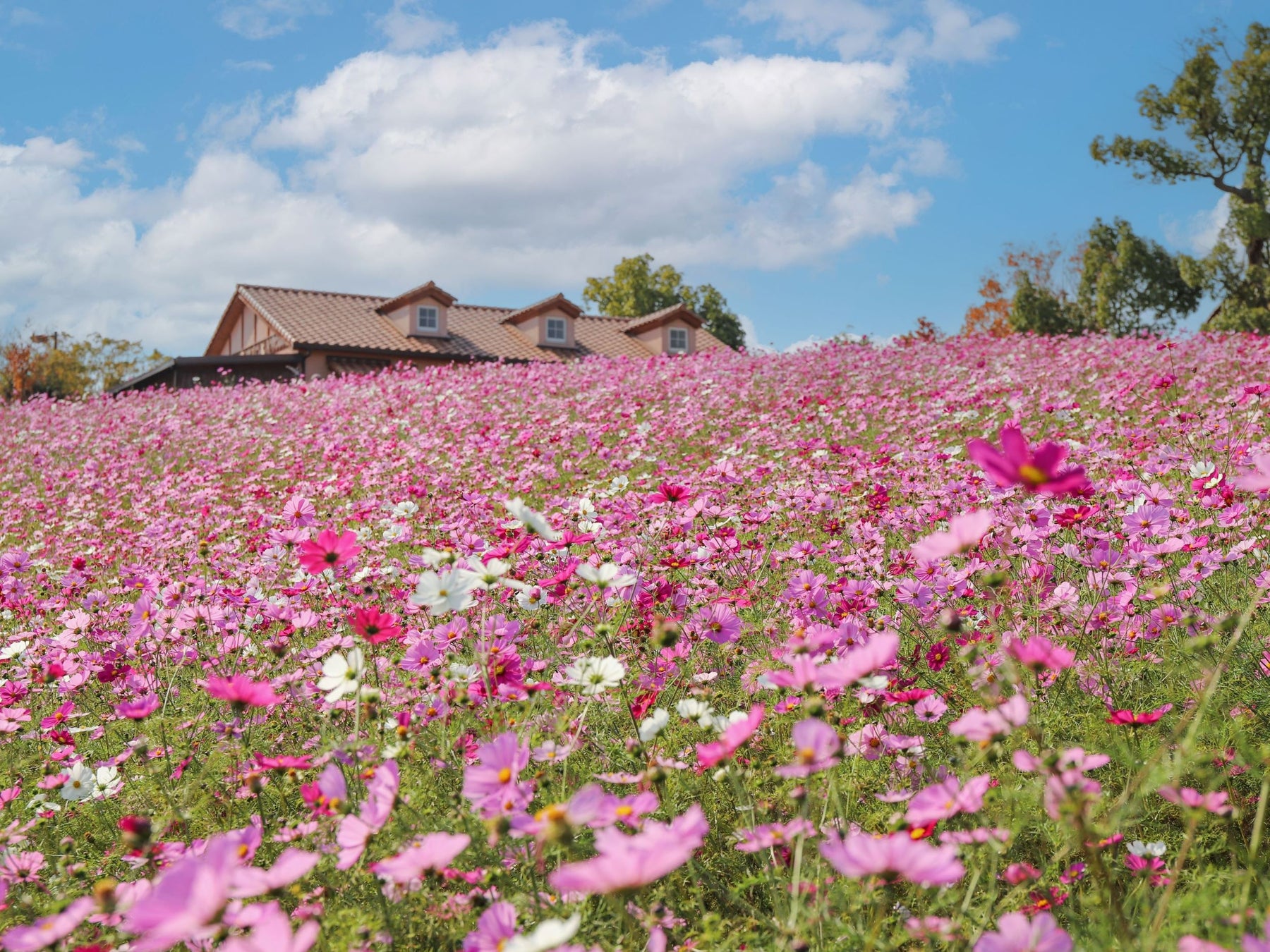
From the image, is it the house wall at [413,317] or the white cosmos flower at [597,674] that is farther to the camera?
the house wall at [413,317]

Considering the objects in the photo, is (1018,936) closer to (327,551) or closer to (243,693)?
(243,693)

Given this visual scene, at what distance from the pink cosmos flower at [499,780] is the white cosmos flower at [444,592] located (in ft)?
1.23

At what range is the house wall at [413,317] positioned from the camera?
25.4 meters

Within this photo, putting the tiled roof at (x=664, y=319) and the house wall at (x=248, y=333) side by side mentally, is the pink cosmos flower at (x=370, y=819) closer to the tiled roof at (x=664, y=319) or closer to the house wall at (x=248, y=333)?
the house wall at (x=248, y=333)

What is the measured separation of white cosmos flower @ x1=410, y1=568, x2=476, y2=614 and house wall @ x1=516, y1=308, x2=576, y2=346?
25.8 meters

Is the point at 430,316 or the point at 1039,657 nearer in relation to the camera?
the point at 1039,657

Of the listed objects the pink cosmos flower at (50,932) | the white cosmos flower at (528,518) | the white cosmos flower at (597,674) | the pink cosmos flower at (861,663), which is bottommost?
the pink cosmos flower at (50,932)

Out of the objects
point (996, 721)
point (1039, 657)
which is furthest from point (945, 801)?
point (1039, 657)

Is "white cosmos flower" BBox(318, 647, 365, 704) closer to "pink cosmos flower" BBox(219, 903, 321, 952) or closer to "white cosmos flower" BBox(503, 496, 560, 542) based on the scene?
"white cosmos flower" BBox(503, 496, 560, 542)

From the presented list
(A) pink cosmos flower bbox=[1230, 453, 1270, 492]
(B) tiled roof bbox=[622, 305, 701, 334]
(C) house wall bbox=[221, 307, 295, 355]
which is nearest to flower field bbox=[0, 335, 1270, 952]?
(A) pink cosmos flower bbox=[1230, 453, 1270, 492]

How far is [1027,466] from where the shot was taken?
117 centimetres

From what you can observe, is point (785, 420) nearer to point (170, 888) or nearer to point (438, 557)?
point (438, 557)

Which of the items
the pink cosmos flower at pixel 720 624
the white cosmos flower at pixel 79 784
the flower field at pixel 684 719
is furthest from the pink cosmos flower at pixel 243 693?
the pink cosmos flower at pixel 720 624

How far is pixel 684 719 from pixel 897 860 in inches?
56.6
